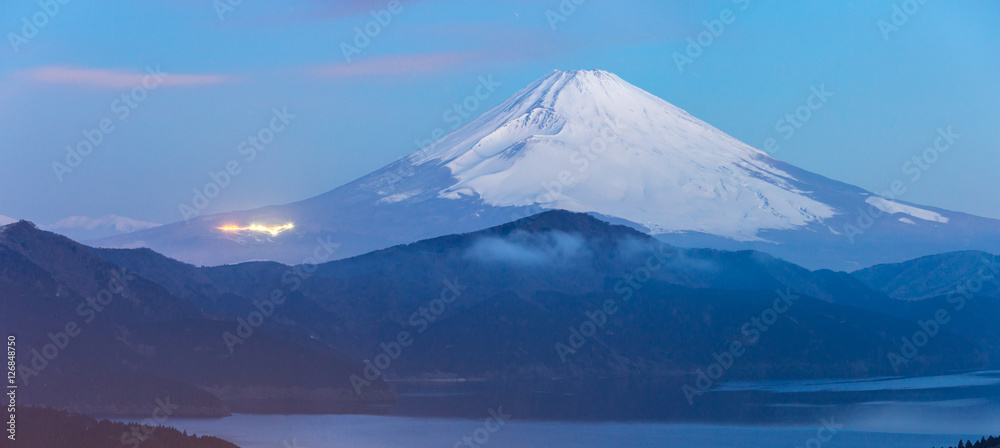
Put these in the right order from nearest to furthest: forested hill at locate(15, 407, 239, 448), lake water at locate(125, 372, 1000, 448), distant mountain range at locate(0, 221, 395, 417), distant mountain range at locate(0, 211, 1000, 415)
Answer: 1. forested hill at locate(15, 407, 239, 448)
2. lake water at locate(125, 372, 1000, 448)
3. distant mountain range at locate(0, 221, 395, 417)
4. distant mountain range at locate(0, 211, 1000, 415)

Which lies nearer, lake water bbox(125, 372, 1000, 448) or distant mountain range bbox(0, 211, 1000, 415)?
lake water bbox(125, 372, 1000, 448)

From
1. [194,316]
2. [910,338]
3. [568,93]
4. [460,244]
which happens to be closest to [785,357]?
[910,338]

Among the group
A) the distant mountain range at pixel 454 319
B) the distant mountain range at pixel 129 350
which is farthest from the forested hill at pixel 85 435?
the distant mountain range at pixel 129 350

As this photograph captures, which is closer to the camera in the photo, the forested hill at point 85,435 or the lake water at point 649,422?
the forested hill at point 85,435

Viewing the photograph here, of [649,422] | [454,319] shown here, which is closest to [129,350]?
[649,422]

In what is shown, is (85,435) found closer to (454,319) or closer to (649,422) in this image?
(649,422)

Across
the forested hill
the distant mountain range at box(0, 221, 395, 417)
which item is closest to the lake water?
the distant mountain range at box(0, 221, 395, 417)

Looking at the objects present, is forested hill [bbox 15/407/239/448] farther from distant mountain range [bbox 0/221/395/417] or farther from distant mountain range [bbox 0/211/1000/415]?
distant mountain range [bbox 0/221/395/417]

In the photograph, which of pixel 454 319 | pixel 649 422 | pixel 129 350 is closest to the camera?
pixel 649 422

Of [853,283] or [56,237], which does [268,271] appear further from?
[853,283]

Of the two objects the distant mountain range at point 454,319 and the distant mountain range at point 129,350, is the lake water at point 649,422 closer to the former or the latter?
the distant mountain range at point 129,350
